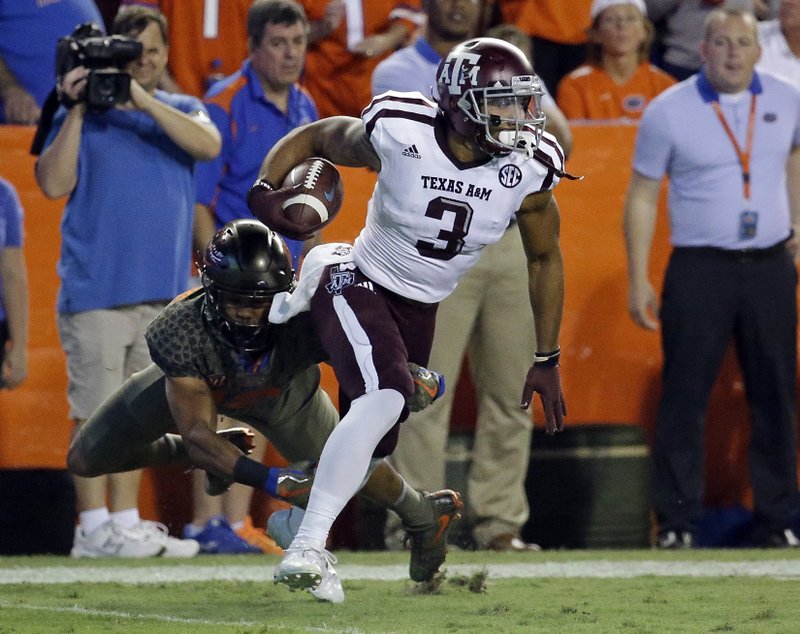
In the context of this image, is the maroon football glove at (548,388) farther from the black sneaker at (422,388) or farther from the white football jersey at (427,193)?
the white football jersey at (427,193)

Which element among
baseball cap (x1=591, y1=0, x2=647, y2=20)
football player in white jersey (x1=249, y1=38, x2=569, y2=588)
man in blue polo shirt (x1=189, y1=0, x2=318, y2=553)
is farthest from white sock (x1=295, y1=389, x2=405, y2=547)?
baseball cap (x1=591, y1=0, x2=647, y2=20)

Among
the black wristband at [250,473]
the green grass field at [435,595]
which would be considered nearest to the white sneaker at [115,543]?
the green grass field at [435,595]

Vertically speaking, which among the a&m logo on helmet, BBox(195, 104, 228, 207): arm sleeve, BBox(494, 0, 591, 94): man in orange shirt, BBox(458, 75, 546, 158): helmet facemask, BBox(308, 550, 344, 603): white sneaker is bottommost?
BBox(308, 550, 344, 603): white sneaker

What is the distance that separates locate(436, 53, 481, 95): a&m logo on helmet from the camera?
15.9ft

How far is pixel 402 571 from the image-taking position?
20.1ft

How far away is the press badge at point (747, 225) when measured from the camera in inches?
277

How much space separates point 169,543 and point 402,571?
1.12m

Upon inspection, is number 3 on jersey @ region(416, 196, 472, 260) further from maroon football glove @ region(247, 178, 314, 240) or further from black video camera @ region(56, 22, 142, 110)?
black video camera @ region(56, 22, 142, 110)

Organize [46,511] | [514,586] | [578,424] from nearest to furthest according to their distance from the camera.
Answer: [514,586] < [46,511] < [578,424]

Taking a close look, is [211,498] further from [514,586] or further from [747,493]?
[747,493]

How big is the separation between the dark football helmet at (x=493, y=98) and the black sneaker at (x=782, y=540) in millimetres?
3026

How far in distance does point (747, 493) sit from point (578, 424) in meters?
1.10

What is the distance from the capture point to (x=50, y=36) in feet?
24.3

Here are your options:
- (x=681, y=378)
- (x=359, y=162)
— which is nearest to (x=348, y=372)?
(x=359, y=162)
